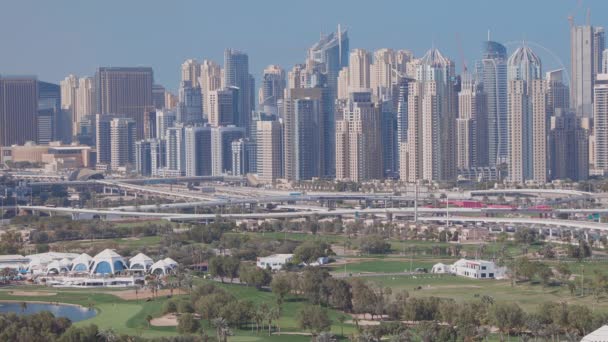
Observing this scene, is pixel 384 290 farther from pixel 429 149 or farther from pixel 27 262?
pixel 429 149

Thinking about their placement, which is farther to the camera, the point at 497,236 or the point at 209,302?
the point at 497,236

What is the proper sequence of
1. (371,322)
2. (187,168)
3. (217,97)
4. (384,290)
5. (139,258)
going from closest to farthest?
(371,322), (384,290), (139,258), (187,168), (217,97)

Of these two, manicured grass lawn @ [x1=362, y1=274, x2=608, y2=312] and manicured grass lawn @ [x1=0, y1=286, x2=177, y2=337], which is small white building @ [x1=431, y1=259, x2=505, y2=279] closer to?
manicured grass lawn @ [x1=362, y1=274, x2=608, y2=312]

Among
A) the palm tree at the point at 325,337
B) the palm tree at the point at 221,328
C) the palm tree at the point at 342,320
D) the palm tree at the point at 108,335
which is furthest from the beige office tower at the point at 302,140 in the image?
the palm tree at the point at 108,335

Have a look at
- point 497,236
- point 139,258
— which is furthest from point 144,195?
point 139,258

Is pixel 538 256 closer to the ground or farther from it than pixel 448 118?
closer to the ground

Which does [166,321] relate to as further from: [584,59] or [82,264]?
[584,59]

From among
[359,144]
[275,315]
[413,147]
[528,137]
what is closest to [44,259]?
[275,315]
